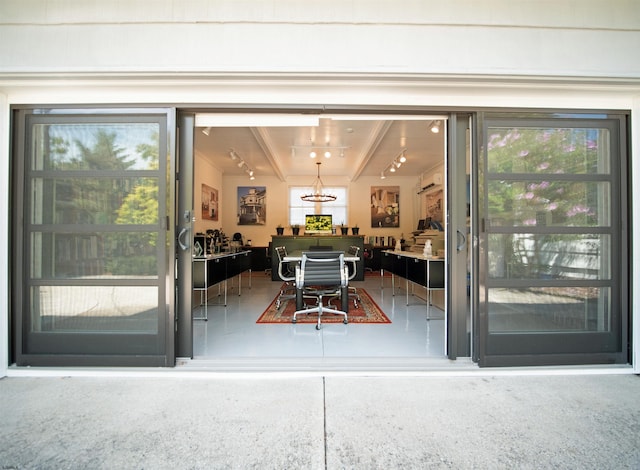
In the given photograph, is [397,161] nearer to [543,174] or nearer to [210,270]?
[543,174]

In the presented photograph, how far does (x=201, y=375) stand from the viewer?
95.3 inches

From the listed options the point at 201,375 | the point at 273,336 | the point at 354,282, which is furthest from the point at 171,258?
the point at 354,282

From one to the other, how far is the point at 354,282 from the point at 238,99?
5.90 m

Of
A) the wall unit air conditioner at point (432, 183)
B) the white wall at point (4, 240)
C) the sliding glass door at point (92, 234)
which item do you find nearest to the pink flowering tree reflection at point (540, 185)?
the sliding glass door at point (92, 234)

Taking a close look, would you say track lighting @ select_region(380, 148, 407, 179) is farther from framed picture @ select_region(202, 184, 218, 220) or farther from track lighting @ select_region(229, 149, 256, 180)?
framed picture @ select_region(202, 184, 218, 220)

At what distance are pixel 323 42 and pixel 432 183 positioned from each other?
734cm

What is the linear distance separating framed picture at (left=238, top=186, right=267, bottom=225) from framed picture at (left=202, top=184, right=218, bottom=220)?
1070mm

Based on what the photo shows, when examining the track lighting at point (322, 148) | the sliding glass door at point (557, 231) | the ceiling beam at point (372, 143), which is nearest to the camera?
the sliding glass door at point (557, 231)

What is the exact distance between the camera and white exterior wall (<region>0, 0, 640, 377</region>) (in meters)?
2.32

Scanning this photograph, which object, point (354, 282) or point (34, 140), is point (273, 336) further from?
point (354, 282)

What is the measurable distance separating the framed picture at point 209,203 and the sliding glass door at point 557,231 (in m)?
7.56

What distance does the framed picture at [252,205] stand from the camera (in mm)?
10531

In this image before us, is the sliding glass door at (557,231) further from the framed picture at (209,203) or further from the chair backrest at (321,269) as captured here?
the framed picture at (209,203)

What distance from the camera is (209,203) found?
896 centimetres
